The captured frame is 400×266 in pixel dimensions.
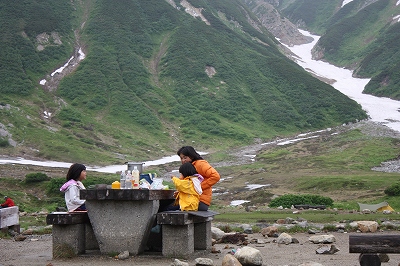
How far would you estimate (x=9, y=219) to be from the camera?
63.9 feet

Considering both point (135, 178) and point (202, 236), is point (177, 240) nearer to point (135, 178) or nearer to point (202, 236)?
point (202, 236)

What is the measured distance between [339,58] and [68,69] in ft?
376

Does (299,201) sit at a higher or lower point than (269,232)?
higher

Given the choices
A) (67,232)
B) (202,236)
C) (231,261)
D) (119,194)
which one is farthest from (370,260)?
(67,232)

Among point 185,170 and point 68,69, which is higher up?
point 68,69

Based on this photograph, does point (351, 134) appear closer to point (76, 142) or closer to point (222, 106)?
point (222, 106)

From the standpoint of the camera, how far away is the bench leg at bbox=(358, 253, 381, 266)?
9.90 meters

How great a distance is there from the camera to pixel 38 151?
226 feet

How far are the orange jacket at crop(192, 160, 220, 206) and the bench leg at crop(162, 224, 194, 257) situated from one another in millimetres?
964

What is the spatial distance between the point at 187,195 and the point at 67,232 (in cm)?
305

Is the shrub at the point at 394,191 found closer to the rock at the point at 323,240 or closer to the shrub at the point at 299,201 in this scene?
the shrub at the point at 299,201

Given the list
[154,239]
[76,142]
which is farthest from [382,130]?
[154,239]

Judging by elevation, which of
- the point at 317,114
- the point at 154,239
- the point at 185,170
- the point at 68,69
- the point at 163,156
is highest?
the point at 68,69

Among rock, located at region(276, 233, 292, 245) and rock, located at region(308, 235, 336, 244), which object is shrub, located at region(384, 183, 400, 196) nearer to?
rock, located at region(308, 235, 336, 244)
